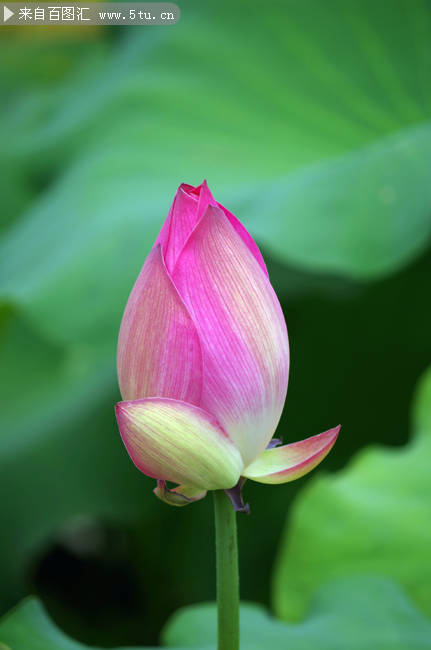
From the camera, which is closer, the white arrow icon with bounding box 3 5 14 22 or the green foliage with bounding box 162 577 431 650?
the green foliage with bounding box 162 577 431 650

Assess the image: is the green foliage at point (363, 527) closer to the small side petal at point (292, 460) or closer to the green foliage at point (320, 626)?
the green foliage at point (320, 626)

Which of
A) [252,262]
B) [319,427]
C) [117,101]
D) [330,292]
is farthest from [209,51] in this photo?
[252,262]

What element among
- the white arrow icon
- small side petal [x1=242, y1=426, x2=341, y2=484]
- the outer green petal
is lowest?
the outer green petal

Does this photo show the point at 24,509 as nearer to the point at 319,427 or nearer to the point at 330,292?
the point at 319,427

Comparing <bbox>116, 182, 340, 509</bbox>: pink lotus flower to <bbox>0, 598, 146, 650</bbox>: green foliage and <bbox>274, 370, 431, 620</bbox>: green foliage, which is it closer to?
<bbox>0, 598, 146, 650</bbox>: green foliage

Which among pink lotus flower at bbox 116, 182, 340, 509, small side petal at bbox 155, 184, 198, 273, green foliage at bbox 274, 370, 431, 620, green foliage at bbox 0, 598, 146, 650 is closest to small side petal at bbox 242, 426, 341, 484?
pink lotus flower at bbox 116, 182, 340, 509

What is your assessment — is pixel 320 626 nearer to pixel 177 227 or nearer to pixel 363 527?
pixel 363 527

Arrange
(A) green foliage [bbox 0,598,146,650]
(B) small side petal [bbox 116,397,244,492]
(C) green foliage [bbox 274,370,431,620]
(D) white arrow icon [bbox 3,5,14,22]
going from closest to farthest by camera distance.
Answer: (B) small side petal [bbox 116,397,244,492], (A) green foliage [bbox 0,598,146,650], (C) green foliage [bbox 274,370,431,620], (D) white arrow icon [bbox 3,5,14,22]
